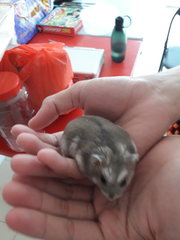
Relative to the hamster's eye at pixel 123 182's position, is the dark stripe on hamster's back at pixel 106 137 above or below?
above

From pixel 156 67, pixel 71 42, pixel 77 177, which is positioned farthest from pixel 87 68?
pixel 156 67

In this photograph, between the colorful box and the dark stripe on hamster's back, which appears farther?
the colorful box

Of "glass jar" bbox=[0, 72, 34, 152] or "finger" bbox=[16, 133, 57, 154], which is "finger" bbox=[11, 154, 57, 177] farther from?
"glass jar" bbox=[0, 72, 34, 152]

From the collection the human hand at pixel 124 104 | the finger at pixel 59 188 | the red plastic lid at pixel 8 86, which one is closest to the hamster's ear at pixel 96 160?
the finger at pixel 59 188

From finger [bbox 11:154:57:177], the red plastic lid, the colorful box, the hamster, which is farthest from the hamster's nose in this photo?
the colorful box

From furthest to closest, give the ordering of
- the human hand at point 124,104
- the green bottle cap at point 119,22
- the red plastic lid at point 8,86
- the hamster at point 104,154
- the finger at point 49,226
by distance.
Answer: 1. the green bottle cap at point 119,22
2. the red plastic lid at point 8,86
3. the human hand at point 124,104
4. the hamster at point 104,154
5. the finger at point 49,226

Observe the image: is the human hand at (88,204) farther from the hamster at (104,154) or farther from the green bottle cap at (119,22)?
the green bottle cap at (119,22)
